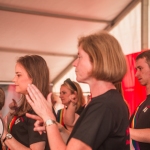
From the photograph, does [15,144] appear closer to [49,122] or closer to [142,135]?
[49,122]

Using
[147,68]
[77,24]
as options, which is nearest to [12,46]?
[77,24]

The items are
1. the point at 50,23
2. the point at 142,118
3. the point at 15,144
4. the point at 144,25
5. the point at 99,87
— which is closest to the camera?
the point at 99,87

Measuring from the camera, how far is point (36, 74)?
1.57 metres

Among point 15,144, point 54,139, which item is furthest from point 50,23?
point 54,139

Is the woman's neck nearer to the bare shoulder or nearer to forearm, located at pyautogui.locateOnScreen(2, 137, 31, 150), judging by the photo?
the bare shoulder

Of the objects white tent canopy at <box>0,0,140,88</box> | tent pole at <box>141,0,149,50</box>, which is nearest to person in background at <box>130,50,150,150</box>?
tent pole at <box>141,0,149,50</box>

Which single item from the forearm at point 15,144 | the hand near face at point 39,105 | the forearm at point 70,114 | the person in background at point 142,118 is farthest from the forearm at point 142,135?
the forearm at point 70,114

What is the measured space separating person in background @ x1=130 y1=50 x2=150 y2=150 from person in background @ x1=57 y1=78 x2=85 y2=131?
505mm

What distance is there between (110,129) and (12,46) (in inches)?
126

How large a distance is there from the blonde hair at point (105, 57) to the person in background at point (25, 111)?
500 millimetres

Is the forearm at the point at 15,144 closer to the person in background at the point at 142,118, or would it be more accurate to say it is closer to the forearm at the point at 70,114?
the person in background at the point at 142,118

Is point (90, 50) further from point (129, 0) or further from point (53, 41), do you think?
point (53, 41)

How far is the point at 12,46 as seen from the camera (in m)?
3.99

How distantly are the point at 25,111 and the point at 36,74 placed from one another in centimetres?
20
